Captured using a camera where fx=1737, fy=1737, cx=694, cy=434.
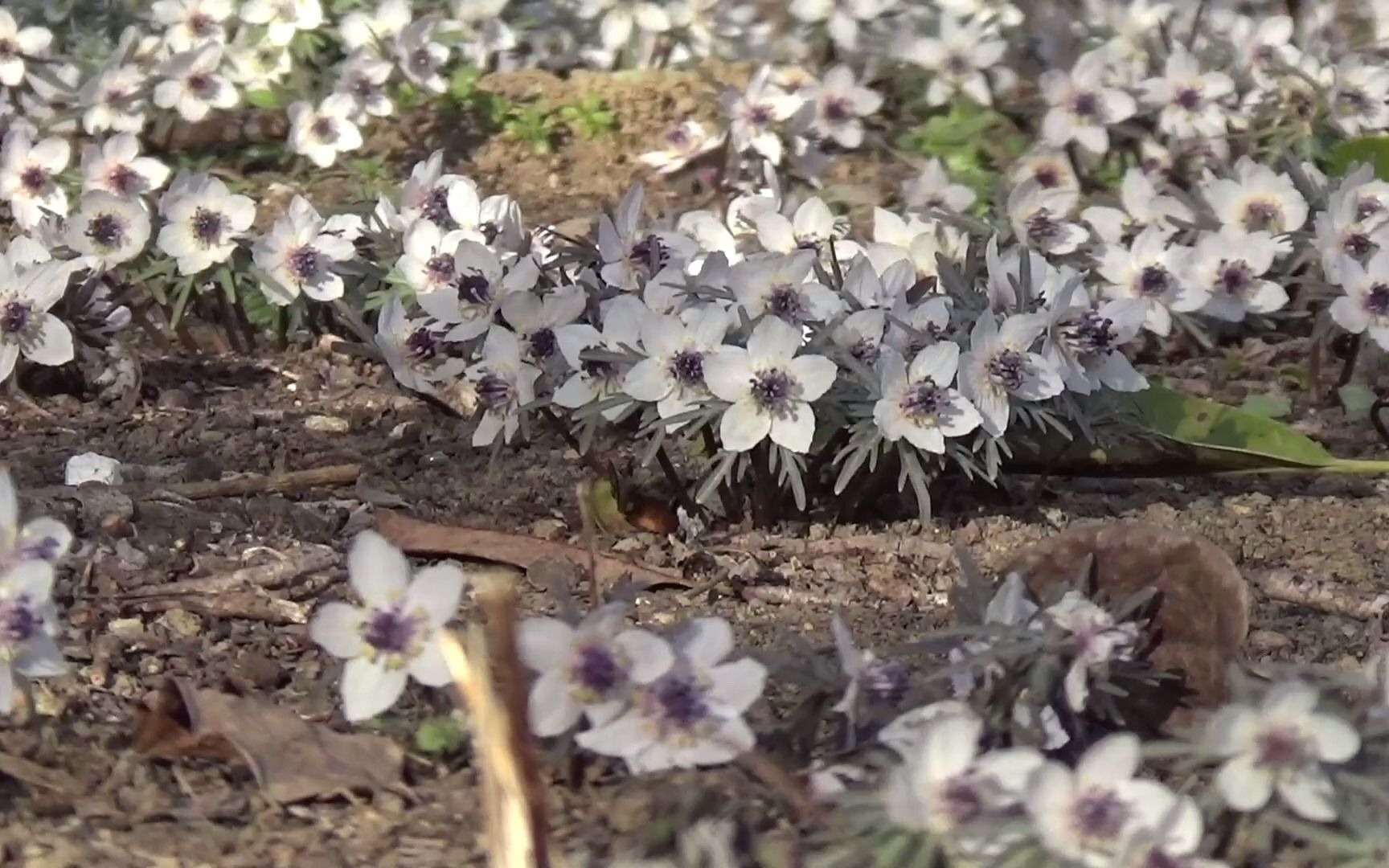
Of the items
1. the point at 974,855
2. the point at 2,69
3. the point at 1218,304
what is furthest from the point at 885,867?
the point at 2,69

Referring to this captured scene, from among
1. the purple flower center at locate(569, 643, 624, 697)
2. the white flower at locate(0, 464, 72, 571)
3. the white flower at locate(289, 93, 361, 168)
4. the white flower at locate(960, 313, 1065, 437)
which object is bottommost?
the white flower at locate(289, 93, 361, 168)

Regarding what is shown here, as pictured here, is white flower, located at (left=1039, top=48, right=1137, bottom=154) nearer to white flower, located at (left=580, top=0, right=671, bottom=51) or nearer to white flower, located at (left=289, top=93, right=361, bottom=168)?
white flower, located at (left=580, top=0, right=671, bottom=51)

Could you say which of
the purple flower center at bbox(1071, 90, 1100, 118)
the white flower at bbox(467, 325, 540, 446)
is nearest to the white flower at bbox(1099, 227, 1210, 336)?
the purple flower center at bbox(1071, 90, 1100, 118)

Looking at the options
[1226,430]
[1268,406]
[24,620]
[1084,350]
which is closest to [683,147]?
[1268,406]

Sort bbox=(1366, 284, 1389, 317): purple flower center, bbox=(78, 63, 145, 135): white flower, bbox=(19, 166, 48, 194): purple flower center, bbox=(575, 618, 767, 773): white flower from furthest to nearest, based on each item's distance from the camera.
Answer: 1. bbox=(78, 63, 145, 135): white flower
2. bbox=(19, 166, 48, 194): purple flower center
3. bbox=(1366, 284, 1389, 317): purple flower center
4. bbox=(575, 618, 767, 773): white flower

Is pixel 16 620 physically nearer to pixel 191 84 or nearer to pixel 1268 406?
pixel 1268 406

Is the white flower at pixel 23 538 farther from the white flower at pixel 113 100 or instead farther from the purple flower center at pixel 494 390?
the white flower at pixel 113 100

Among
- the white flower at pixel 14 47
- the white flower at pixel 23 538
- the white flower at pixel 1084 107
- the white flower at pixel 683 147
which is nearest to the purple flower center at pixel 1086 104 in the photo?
the white flower at pixel 1084 107
